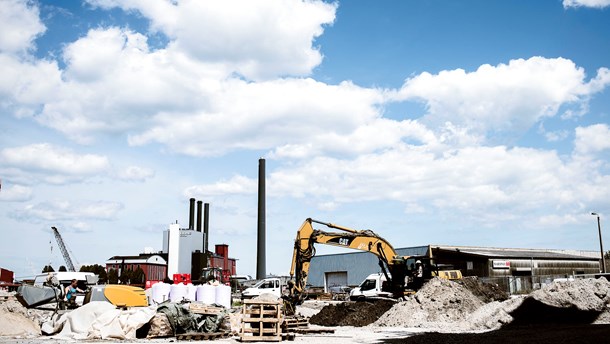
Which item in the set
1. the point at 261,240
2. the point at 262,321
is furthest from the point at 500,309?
the point at 261,240

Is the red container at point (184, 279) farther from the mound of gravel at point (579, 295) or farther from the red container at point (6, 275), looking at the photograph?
the mound of gravel at point (579, 295)

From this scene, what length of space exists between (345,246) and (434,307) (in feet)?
15.5

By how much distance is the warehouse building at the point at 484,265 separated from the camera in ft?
157

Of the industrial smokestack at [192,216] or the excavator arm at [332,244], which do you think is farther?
the industrial smokestack at [192,216]

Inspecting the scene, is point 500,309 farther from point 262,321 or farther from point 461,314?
point 262,321

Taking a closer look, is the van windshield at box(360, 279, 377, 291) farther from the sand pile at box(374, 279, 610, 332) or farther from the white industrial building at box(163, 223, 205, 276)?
the white industrial building at box(163, 223, 205, 276)

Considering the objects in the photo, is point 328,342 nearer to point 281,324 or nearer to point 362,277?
point 281,324

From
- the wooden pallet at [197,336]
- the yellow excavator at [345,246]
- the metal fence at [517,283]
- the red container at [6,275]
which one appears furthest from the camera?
the metal fence at [517,283]

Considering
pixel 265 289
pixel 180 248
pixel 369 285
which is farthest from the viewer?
pixel 180 248

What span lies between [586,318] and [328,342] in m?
11.8

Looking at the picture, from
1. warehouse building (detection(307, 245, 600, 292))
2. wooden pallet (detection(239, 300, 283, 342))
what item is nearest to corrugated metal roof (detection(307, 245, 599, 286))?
warehouse building (detection(307, 245, 600, 292))

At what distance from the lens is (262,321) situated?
1830 centimetres

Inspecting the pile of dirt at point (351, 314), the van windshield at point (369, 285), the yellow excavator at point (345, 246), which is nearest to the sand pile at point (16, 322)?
the yellow excavator at point (345, 246)

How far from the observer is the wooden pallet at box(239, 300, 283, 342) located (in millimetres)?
17969
